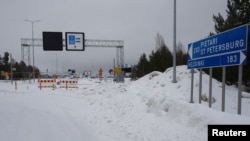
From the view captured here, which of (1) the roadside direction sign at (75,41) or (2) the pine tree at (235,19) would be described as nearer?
(2) the pine tree at (235,19)

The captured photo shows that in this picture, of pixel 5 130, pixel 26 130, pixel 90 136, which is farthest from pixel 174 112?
pixel 5 130

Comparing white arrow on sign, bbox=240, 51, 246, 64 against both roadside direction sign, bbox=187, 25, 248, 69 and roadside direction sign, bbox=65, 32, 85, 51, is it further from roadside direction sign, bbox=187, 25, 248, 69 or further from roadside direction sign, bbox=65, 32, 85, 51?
roadside direction sign, bbox=65, 32, 85, 51

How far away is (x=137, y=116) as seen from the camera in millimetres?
9758

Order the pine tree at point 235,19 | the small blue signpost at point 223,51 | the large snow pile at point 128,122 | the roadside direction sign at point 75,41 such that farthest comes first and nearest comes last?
the roadside direction sign at point 75,41 < the pine tree at point 235,19 < the small blue signpost at point 223,51 < the large snow pile at point 128,122

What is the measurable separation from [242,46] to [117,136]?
475 cm

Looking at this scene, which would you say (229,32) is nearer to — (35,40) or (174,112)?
(174,112)

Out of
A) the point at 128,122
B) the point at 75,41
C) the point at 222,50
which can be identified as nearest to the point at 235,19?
the point at 222,50

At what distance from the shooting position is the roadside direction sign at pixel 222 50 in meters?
6.75

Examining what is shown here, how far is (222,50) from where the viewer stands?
310 inches

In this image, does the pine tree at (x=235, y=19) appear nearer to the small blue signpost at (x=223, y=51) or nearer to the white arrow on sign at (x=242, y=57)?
the small blue signpost at (x=223, y=51)

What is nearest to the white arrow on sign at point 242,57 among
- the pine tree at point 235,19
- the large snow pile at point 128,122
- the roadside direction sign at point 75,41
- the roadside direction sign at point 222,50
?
the roadside direction sign at point 222,50

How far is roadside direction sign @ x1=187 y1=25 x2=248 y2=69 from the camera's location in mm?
6746

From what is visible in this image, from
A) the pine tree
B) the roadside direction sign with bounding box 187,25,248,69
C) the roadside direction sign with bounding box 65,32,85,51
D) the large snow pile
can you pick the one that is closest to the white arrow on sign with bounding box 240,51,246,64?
the roadside direction sign with bounding box 187,25,248,69

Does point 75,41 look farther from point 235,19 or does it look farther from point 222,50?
point 222,50
